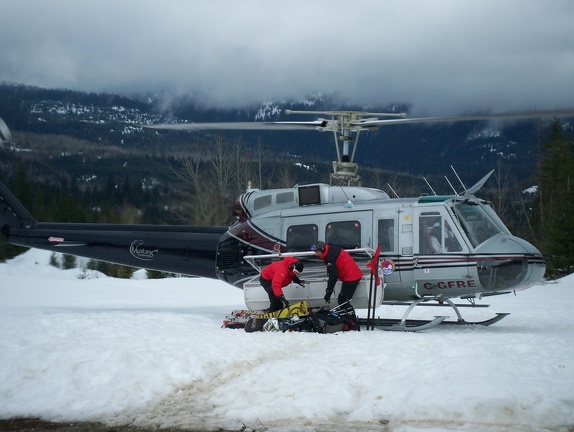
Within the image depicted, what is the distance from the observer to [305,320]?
10523mm

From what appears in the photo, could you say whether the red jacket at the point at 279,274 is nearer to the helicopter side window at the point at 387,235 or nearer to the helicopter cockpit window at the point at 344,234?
the helicopter cockpit window at the point at 344,234

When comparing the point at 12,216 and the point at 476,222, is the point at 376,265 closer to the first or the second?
the point at 476,222

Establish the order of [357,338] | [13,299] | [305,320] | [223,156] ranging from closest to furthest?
[357,338] → [305,320] → [13,299] → [223,156]

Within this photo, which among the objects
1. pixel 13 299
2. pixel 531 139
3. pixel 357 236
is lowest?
pixel 13 299

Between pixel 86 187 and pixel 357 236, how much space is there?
2649cm

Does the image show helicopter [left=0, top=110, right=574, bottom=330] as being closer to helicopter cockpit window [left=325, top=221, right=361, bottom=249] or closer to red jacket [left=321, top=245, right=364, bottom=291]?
helicopter cockpit window [left=325, top=221, right=361, bottom=249]

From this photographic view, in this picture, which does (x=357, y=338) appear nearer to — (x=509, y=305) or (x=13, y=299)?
(x=509, y=305)

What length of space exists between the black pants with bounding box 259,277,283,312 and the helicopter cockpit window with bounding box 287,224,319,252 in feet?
3.17

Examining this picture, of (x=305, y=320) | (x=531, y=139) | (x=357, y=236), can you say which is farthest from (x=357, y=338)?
(x=531, y=139)

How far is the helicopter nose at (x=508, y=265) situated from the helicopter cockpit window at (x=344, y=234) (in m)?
2.14

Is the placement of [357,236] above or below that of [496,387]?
above

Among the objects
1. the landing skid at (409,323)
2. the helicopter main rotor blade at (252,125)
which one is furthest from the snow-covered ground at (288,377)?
the helicopter main rotor blade at (252,125)

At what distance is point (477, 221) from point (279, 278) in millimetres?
3663

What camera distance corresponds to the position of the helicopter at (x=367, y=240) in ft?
35.7
